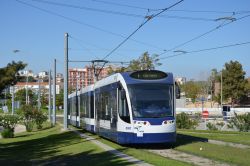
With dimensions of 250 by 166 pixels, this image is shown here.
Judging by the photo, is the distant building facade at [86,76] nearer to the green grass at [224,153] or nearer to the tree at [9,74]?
the tree at [9,74]

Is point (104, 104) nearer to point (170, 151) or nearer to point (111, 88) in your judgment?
point (111, 88)

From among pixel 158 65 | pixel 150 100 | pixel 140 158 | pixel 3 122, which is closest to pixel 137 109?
pixel 150 100

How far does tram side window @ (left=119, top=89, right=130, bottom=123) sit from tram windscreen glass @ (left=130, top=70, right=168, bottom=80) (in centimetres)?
91

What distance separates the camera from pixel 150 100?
20.1 m

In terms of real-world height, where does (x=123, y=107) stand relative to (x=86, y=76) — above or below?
below

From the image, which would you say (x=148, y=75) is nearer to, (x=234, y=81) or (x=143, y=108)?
(x=143, y=108)

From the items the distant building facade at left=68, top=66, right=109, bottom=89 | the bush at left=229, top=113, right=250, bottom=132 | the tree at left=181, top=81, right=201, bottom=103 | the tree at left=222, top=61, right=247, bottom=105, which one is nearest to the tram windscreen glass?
the bush at left=229, top=113, right=250, bottom=132

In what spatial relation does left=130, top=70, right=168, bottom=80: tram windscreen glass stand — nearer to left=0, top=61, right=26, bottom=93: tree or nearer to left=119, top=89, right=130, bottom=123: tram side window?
left=119, top=89, right=130, bottom=123: tram side window

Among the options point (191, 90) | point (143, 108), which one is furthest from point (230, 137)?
point (191, 90)

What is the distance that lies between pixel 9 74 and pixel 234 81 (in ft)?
217

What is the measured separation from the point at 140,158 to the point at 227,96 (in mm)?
74594

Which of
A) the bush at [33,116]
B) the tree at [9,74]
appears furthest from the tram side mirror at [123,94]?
the bush at [33,116]

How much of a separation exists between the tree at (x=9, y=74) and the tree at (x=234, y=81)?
6515cm

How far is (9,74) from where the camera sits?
84.8 ft
